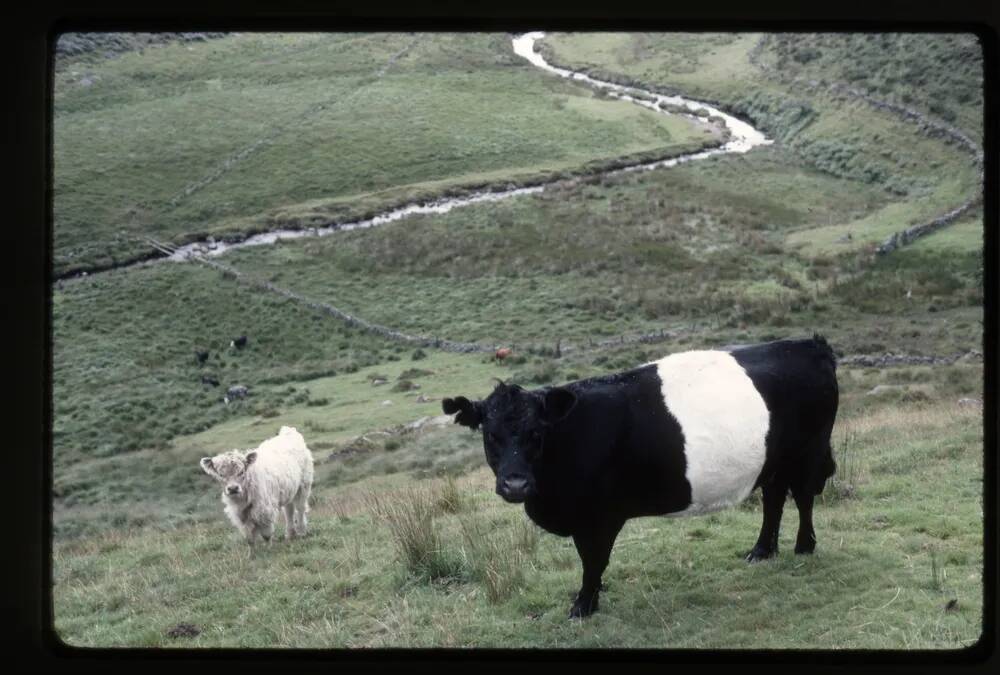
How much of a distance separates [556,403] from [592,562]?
82 centimetres

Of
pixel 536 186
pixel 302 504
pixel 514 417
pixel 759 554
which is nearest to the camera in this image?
pixel 514 417

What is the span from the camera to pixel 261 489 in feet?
18.8

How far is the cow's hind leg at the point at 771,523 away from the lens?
15.4 ft

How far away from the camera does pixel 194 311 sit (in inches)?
255

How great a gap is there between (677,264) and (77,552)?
13.2ft

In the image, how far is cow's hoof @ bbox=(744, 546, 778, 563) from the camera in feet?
15.4

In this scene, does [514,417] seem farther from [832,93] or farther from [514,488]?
[832,93]

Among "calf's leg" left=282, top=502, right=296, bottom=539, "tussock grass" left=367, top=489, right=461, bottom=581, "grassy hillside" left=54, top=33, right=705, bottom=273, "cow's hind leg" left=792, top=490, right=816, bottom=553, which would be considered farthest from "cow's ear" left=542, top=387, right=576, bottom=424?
"calf's leg" left=282, top=502, right=296, bottom=539

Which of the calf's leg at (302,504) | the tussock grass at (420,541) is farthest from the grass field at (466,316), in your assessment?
the calf's leg at (302,504)

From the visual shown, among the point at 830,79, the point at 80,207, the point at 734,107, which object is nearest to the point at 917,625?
the point at 830,79

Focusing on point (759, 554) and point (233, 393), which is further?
point (233, 393)

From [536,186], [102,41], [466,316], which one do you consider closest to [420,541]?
[466,316]

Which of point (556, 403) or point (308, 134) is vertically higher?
point (308, 134)

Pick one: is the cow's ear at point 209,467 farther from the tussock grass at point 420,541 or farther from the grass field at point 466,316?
the tussock grass at point 420,541
